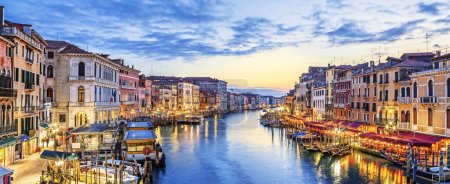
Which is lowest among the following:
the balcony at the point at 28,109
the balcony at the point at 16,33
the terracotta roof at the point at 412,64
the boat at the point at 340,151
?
the boat at the point at 340,151

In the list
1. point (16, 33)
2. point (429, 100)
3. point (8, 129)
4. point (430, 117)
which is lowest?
point (8, 129)

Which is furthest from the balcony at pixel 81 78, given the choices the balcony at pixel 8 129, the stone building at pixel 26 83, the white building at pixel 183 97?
the white building at pixel 183 97

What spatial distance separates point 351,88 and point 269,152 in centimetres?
1172

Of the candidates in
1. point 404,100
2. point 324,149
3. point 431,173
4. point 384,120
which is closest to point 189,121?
point 324,149

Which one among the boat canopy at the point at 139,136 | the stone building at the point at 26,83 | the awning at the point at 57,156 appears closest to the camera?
the awning at the point at 57,156

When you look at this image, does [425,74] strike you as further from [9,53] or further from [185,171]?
[9,53]

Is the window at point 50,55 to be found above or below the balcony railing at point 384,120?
above

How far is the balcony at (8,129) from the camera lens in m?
19.0

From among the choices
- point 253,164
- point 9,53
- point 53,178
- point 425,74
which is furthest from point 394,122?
point 9,53

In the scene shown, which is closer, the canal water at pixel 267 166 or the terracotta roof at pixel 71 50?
the canal water at pixel 267 166

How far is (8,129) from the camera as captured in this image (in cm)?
1973

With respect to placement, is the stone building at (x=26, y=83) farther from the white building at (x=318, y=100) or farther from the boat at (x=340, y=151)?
the white building at (x=318, y=100)

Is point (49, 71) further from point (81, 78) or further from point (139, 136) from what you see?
point (139, 136)

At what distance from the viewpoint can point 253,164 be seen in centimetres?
2831
